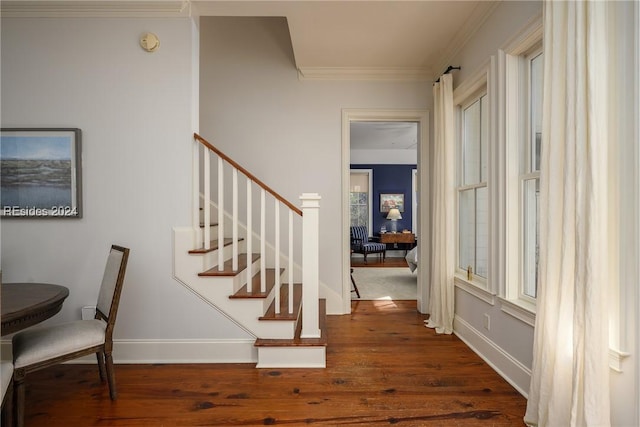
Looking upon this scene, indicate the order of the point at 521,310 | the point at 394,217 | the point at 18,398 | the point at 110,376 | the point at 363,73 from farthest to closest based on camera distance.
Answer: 1. the point at 394,217
2. the point at 363,73
3. the point at 521,310
4. the point at 110,376
5. the point at 18,398

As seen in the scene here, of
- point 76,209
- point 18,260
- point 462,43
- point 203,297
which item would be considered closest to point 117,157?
point 76,209

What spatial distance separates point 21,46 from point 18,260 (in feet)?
5.44

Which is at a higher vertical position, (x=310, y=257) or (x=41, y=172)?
(x=41, y=172)

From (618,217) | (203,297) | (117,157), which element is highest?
(117,157)

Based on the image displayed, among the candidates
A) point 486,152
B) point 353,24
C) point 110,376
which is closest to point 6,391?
point 110,376

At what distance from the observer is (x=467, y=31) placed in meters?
2.87

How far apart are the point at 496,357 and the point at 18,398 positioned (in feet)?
9.61

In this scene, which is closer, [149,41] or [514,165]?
[514,165]

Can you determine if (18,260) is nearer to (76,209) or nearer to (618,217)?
(76,209)

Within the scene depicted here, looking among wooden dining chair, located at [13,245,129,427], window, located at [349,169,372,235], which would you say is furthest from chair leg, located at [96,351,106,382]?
window, located at [349,169,372,235]

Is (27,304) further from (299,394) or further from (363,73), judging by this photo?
(363,73)

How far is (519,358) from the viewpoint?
2197mm

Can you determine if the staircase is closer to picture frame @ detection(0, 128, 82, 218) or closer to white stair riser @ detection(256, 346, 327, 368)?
white stair riser @ detection(256, 346, 327, 368)

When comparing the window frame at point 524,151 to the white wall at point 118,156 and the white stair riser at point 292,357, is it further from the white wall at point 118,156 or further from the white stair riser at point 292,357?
the white wall at point 118,156
